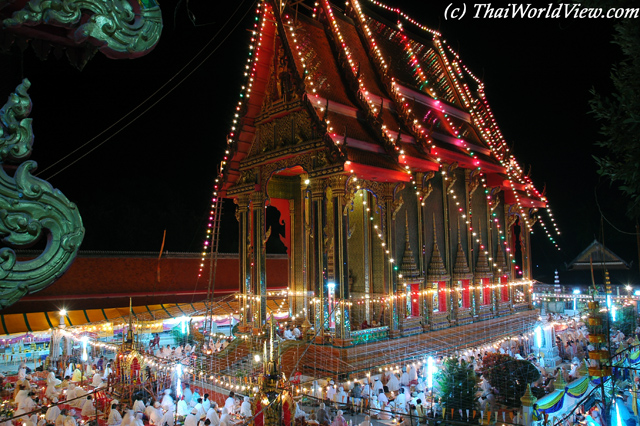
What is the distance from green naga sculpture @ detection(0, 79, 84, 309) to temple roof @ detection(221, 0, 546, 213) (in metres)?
11.1

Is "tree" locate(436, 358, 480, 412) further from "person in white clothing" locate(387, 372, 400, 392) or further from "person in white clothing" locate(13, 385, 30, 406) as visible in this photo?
"person in white clothing" locate(13, 385, 30, 406)

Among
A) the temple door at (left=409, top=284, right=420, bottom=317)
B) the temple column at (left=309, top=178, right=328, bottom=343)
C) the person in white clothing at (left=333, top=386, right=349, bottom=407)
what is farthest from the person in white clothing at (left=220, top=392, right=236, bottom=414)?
the temple door at (left=409, top=284, right=420, bottom=317)

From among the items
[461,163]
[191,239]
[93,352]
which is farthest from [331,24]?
[191,239]

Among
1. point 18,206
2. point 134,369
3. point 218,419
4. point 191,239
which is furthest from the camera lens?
point 191,239

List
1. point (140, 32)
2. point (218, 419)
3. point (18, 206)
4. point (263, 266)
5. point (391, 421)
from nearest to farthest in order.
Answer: point (18, 206), point (140, 32), point (218, 419), point (391, 421), point (263, 266)

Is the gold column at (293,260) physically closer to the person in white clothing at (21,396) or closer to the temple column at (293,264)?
the temple column at (293,264)

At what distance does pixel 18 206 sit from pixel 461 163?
18.0 m

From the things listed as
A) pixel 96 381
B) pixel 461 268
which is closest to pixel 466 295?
pixel 461 268

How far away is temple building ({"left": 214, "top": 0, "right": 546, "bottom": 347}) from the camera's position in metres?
13.6

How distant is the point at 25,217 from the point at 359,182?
41.9ft

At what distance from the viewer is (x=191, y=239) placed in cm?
3183

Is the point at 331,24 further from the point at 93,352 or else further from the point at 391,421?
the point at 93,352

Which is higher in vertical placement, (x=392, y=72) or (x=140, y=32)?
(x=392, y=72)

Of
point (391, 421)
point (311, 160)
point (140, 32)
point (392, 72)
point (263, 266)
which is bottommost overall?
point (391, 421)
